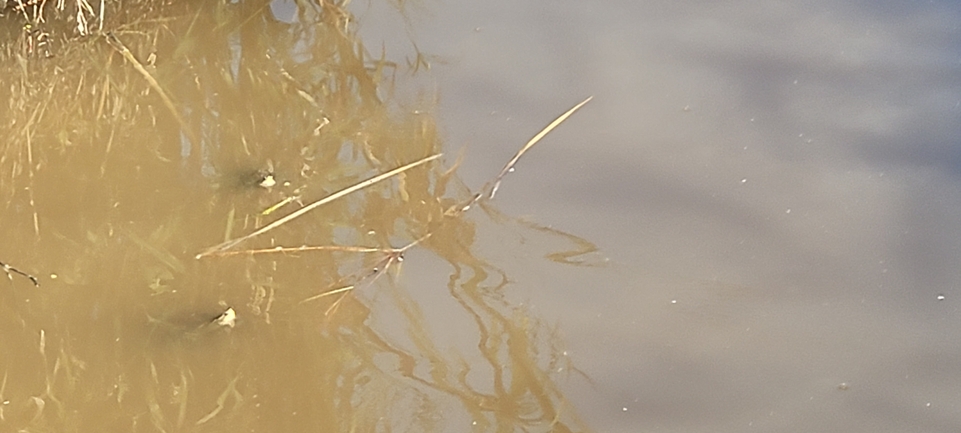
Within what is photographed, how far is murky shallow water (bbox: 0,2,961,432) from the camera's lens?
1497 millimetres

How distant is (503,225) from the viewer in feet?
5.72

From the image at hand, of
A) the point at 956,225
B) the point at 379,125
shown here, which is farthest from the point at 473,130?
the point at 956,225

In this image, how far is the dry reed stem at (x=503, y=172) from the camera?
177cm

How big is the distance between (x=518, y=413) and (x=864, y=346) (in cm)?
54

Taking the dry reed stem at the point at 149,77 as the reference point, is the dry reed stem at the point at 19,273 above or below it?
below

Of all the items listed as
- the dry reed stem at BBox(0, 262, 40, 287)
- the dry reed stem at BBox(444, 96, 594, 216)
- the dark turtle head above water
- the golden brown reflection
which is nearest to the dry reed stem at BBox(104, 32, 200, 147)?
the golden brown reflection

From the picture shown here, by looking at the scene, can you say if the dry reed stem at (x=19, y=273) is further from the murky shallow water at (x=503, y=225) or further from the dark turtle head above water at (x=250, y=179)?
the dark turtle head above water at (x=250, y=179)

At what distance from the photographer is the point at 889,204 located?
1740 mm

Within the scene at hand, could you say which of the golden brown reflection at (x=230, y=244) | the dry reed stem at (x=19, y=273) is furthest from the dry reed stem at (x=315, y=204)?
the dry reed stem at (x=19, y=273)

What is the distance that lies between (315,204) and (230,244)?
0.17m

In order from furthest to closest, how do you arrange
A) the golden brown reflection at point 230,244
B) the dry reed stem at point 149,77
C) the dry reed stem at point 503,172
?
the dry reed stem at point 149,77 → the dry reed stem at point 503,172 → the golden brown reflection at point 230,244

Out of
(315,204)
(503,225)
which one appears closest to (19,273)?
(315,204)

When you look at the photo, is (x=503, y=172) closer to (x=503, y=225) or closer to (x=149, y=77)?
(x=503, y=225)

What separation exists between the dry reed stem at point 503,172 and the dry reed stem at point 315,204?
12 cm
